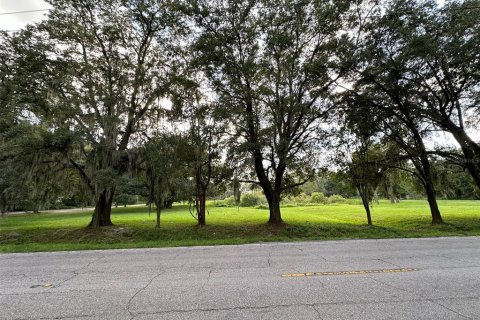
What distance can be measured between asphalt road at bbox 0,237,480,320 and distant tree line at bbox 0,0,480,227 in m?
6.97

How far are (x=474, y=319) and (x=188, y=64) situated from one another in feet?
48.8

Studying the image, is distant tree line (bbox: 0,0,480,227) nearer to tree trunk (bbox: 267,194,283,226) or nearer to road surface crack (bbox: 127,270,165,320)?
tree trunk (bbox: 267,194,283,226)

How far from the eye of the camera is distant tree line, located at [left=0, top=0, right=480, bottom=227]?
13125 millimetres

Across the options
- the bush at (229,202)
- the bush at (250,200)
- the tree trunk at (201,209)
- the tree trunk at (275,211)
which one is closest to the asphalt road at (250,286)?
the tree trunk at (275,211)

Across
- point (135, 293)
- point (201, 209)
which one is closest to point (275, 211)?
point (201, 209)

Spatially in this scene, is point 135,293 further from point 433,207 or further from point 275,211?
point 433,207

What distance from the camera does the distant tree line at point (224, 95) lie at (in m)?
13.1

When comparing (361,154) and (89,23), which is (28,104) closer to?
(89,23)

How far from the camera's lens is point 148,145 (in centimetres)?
1431

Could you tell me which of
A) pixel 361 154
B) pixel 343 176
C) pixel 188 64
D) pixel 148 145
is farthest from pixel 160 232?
pixel 361 154

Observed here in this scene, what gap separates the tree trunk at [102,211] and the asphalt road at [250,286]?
6.88 metres

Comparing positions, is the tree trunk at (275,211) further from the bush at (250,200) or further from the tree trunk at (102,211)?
the bush at (250,200)

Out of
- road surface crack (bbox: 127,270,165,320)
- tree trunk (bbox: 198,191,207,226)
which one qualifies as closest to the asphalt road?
road surface crack (bbox: 127,270,165,320)

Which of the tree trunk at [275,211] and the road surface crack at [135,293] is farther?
the tree trunk at [275,211]
